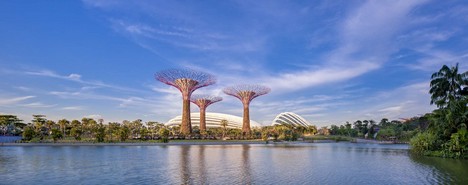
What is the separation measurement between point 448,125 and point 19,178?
31.7 metres

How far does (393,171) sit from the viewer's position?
19859 millimetres

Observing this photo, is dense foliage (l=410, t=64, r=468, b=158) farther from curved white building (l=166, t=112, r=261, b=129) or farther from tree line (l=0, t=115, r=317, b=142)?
curved white building (l=166, t=112, r=261, b=129)

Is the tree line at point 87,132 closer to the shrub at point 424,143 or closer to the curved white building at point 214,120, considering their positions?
the shrub at point 424,143

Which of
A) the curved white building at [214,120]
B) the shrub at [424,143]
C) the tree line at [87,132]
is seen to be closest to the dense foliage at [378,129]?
the tree line at [87,132]

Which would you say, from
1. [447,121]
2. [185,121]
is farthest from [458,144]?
[185,121]

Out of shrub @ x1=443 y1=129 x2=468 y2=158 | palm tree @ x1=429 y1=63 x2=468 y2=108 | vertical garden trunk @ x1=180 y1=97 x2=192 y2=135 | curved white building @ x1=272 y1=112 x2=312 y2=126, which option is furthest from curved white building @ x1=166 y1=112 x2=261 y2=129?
shrub @ x1=443 y1=129 x2=468 y2=158

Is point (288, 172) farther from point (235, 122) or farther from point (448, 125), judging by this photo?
point (235, 122)

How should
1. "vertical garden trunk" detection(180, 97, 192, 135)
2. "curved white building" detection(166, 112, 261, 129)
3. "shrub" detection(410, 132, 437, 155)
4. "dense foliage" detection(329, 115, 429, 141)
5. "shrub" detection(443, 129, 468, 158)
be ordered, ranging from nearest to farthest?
"shrub" detection(443, 129, 468, 158) < "shrub" detection(410, 132, 437, 155) < "vertical garden trunk" detection(180, 97, 192, 135) < "dense foliage" detection(329, 115, 429, 141) < "curved white building" detection(166, 112, 261, 129)

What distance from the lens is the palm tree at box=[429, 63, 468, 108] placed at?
35219 millimetres

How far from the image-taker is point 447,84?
3681 centimetres

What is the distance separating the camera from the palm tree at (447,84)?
3522cm

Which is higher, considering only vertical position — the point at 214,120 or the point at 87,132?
the point at 214,120

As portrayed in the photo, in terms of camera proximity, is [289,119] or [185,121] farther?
[289,119]

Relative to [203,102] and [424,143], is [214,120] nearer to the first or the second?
[203,102]
